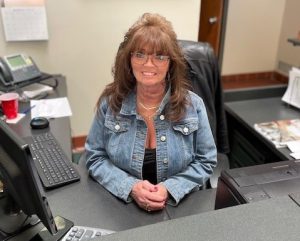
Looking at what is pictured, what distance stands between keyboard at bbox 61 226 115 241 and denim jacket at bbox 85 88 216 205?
0.32m

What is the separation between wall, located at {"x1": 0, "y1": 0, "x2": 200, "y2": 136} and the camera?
231cm

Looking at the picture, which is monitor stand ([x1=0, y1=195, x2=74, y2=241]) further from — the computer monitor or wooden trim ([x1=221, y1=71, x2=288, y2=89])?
wooden trim ([x1=221, y1=71, x2=288, y2=89])

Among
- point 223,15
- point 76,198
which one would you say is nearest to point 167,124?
point 76,198

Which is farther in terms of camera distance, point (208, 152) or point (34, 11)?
point (34, 11)

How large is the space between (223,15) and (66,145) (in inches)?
106

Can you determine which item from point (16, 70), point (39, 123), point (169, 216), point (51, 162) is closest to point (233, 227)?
point (169, 216)

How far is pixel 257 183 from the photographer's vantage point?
0.78 m

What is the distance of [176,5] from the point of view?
8.07 ft

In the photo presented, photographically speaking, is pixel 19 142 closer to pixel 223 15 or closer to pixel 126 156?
pixel 126 156

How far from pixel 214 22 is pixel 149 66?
8.38 feet

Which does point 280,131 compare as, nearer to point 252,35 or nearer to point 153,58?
point 153,58

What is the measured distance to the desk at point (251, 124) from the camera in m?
1.68

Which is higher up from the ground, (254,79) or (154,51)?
(154,51)

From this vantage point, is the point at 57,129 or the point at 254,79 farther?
the point at 254,79
